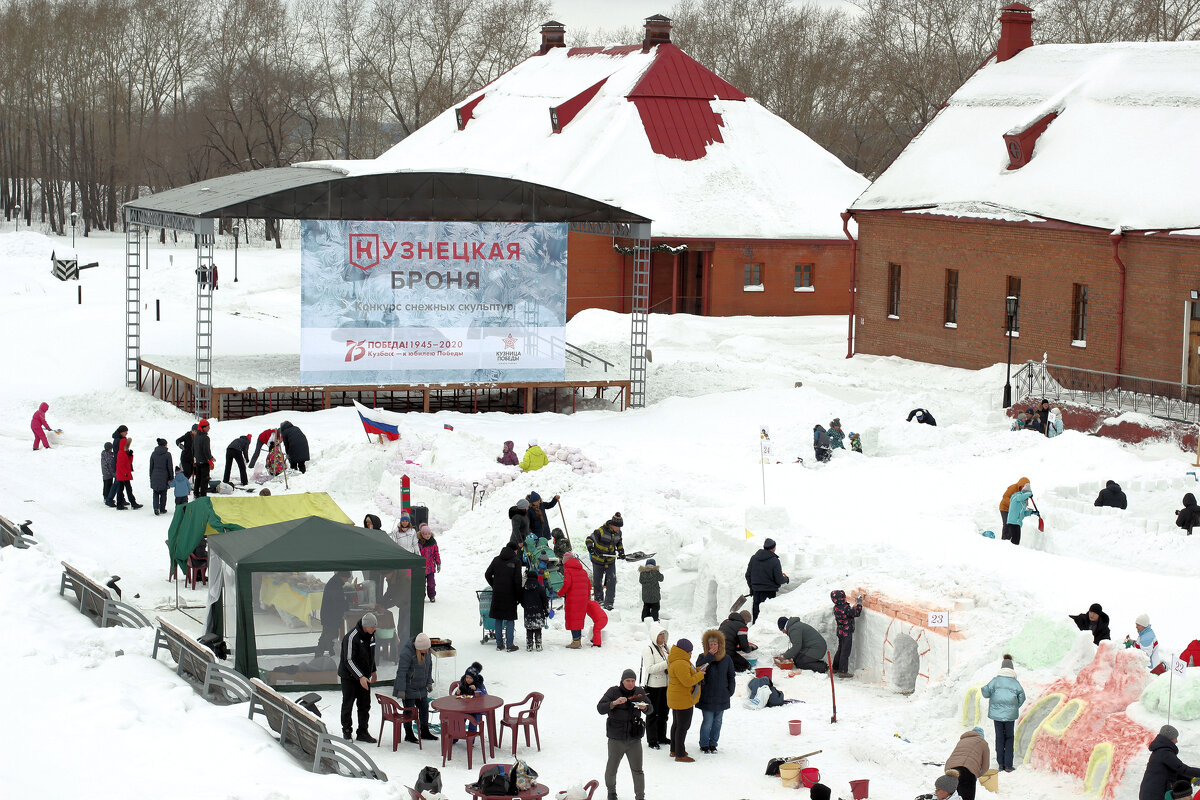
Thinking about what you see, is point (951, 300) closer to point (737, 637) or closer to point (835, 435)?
point (835, 435)

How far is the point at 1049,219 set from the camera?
111 feet

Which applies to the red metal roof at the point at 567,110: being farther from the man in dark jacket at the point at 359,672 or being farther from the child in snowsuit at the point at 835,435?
the man in dark jacket at the point at 359,672

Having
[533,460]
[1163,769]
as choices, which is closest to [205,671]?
[1163,769]

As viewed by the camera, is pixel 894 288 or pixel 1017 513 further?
pixel 894 288

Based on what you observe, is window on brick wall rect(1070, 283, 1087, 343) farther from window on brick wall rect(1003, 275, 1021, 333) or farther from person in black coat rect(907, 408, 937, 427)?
person in black coat rect(907, 408, 937, 427)

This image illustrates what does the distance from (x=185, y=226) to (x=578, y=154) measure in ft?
67.7

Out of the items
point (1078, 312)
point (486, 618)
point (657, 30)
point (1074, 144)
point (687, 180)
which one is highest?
point (657, 30)

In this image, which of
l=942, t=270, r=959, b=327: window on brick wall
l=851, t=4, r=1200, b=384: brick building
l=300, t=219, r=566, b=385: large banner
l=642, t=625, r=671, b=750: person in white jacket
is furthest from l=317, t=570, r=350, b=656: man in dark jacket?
l=942, t=270, r=959, b=327: window on brick wall

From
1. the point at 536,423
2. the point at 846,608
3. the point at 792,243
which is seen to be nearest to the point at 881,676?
the point at 846,608

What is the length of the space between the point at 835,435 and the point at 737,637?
466 inches

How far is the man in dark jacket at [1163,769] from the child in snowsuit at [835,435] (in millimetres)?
15700

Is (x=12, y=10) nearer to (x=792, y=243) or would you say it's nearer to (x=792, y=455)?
(x=792, y=243)

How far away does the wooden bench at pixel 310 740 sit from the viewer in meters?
12.5

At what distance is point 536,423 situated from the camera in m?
31.7
